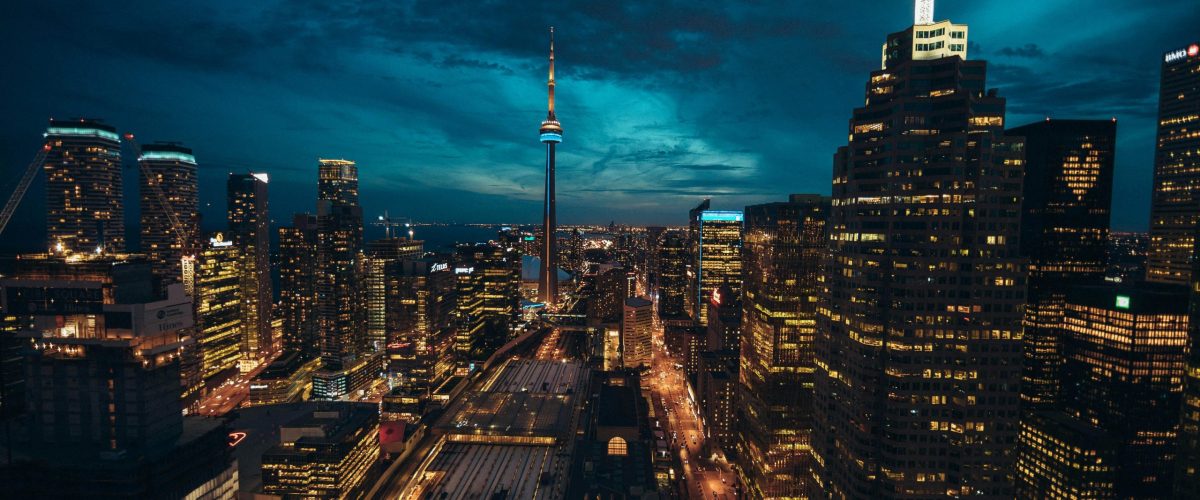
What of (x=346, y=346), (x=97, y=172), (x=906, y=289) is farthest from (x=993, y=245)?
(x=97, y=172)

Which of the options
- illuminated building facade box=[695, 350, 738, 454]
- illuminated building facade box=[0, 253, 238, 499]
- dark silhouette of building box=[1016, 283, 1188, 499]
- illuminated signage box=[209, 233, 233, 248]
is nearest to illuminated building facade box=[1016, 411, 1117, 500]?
dark silhouette of building box=[1016, 283, 1188, 499]

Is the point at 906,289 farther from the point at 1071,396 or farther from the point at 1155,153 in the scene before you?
the point at 1155,153

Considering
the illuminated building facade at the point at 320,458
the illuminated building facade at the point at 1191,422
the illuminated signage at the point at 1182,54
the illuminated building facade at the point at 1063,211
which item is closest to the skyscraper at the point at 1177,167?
the illuminated signage at the point at 1182,54

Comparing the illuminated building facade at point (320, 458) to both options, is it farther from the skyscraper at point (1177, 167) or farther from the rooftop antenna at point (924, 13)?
the skyscraper at point (1177, 167)

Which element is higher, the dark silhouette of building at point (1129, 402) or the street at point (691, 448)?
the dark silhouette of building at point (1129, 402)

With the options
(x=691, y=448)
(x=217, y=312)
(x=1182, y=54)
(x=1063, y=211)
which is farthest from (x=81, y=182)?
(x=1182, y=54)
